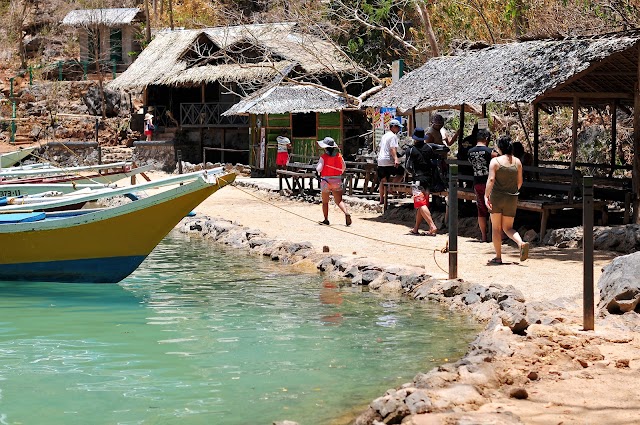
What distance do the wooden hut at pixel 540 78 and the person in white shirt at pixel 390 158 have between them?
520mm

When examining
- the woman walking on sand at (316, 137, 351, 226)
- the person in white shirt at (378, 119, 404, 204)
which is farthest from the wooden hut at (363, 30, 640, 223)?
the woman walking on sand at (316, 137, 351, 226)

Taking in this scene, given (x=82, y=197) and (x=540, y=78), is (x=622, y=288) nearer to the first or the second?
(x=540, y=78)

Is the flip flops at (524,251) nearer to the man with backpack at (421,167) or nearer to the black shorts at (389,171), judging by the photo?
the man with backpack at (421,167)

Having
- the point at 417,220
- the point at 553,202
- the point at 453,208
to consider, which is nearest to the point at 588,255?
the point at 453,208

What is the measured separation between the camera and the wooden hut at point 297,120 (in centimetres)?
2639

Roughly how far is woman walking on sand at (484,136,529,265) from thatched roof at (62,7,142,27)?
3486cm

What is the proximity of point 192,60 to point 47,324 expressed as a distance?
914 inches

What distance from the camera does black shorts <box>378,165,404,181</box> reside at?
692 inches

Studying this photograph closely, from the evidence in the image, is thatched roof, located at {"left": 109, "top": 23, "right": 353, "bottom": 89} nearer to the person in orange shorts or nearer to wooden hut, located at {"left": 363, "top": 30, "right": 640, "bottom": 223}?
wooden hut, located at {"left": 363, "top": 30, "right": 640, "bottom": 223}

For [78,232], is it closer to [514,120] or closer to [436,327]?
[436,327]

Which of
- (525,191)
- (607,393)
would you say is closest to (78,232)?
(525,191)

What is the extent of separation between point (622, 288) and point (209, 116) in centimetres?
2640

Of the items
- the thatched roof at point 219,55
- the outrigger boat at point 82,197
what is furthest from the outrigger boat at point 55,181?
the thatched roof at point 219,55

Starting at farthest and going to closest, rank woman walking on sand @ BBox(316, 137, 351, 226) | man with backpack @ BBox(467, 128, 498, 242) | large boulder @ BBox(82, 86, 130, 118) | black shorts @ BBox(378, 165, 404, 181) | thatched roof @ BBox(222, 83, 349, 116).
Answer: large boulder @ BBox(82, 86, 130, 118)
thatched roof @ BBox(222, 83, 349, 116)
black shorts @ BBox(378, 165, 404, 181)
woman walking on sand @ BBox(316, 137, 351, 226)
man with backpack @ BBox(467, 128, 498, 242)
